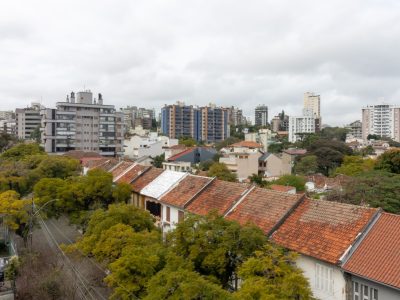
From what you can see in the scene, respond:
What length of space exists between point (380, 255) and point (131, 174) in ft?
78.2

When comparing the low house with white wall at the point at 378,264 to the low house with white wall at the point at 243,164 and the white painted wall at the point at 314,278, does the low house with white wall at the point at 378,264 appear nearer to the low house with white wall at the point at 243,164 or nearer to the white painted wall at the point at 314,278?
the white painted wall at the point at 314,278

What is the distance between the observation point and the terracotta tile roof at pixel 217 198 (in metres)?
21.4

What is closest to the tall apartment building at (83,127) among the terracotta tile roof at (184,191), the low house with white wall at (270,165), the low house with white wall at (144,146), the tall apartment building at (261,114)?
the low house with white wall at (144,146)

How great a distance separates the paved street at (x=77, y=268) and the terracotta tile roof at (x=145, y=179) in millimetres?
6001

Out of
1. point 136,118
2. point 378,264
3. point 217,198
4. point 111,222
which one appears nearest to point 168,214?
point 217,198

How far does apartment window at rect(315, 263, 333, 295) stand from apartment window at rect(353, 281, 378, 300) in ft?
2.85

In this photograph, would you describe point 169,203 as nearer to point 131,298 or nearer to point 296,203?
point 296,203

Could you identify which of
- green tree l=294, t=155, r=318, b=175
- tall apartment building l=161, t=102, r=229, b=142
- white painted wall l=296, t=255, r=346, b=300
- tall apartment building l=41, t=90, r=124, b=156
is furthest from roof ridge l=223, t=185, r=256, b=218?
tall apartment building l=161, t=102, r=229, b=142

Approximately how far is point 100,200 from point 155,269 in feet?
48.4

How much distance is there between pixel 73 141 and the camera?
245 ft

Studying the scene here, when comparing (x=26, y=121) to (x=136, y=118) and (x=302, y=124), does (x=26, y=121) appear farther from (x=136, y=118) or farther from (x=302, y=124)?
(x=302, y=124)

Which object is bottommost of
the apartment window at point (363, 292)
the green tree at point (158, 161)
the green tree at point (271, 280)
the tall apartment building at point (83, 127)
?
the apartment window at point (363, 292)

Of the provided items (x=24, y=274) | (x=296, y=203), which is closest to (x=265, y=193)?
(x=296, y=203)

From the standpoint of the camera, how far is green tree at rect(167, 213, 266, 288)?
14.1 m
